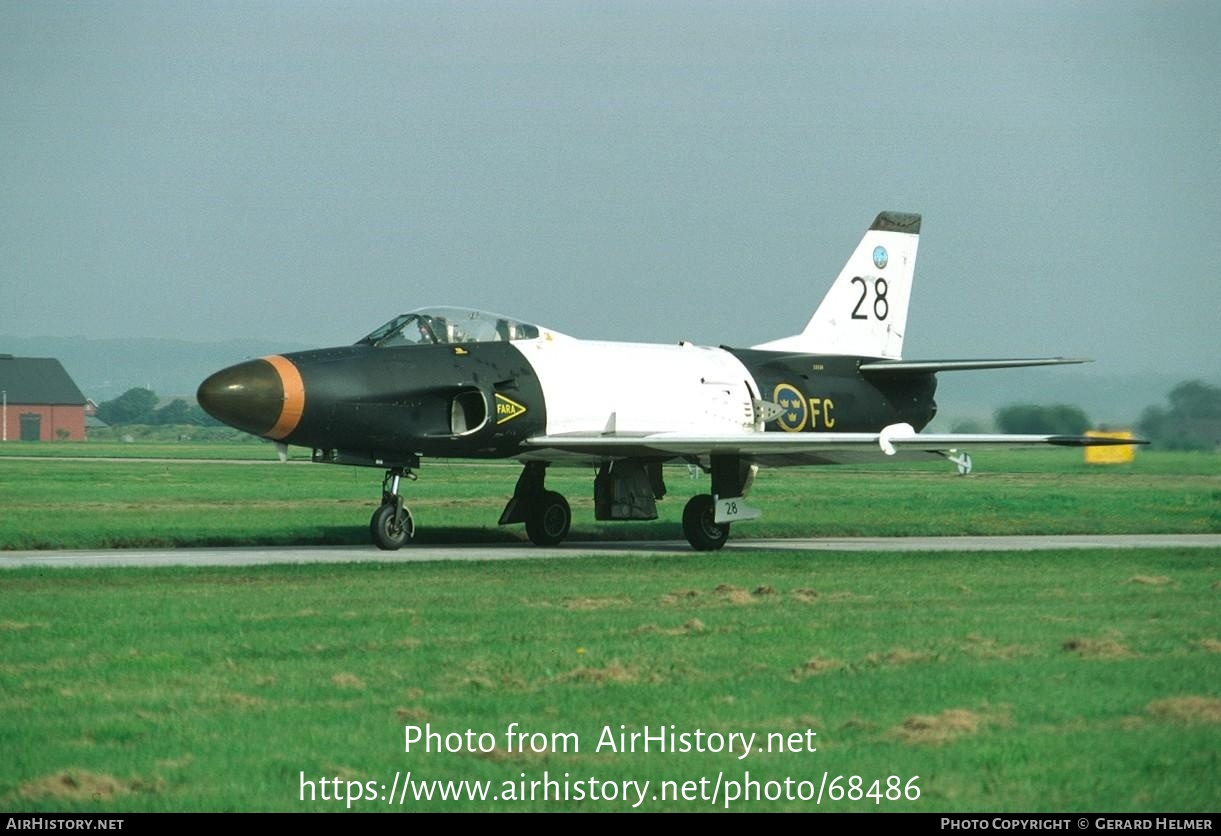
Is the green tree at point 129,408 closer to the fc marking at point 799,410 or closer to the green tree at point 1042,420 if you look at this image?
the green tree at point 1042,420

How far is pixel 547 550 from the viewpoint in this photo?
21.3 meters

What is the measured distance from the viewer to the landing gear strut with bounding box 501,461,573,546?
73.6 feet

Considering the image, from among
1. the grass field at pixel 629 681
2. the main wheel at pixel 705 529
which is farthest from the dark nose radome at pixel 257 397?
the main wheel at pixel 705 529

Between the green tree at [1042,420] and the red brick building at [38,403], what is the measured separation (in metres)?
95.5

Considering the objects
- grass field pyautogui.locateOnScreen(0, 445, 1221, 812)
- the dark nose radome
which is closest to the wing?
grass field pyautogui.locateOnScreen(0, 445, 1221, 812)

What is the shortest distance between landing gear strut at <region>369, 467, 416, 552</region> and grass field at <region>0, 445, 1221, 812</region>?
8.64ft

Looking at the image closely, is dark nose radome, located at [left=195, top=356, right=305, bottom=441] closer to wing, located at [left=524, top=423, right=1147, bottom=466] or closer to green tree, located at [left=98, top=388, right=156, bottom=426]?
wing, located at [left=524, top=423, right=1147, bottom=466]

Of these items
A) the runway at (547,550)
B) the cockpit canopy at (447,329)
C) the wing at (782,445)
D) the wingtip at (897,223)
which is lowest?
the runway at (547,550)

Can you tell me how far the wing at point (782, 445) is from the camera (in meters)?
19.7

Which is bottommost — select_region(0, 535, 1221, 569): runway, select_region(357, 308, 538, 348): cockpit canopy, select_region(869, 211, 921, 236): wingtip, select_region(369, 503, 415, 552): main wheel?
select_region(0, 535, 1221, 569): runway

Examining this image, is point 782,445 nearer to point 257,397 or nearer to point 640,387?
point 640,387

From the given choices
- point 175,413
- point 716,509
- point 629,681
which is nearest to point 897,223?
point 716,509

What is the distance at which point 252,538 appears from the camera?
22.5 meters

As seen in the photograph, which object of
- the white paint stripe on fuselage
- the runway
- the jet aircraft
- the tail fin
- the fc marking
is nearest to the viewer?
the runway
